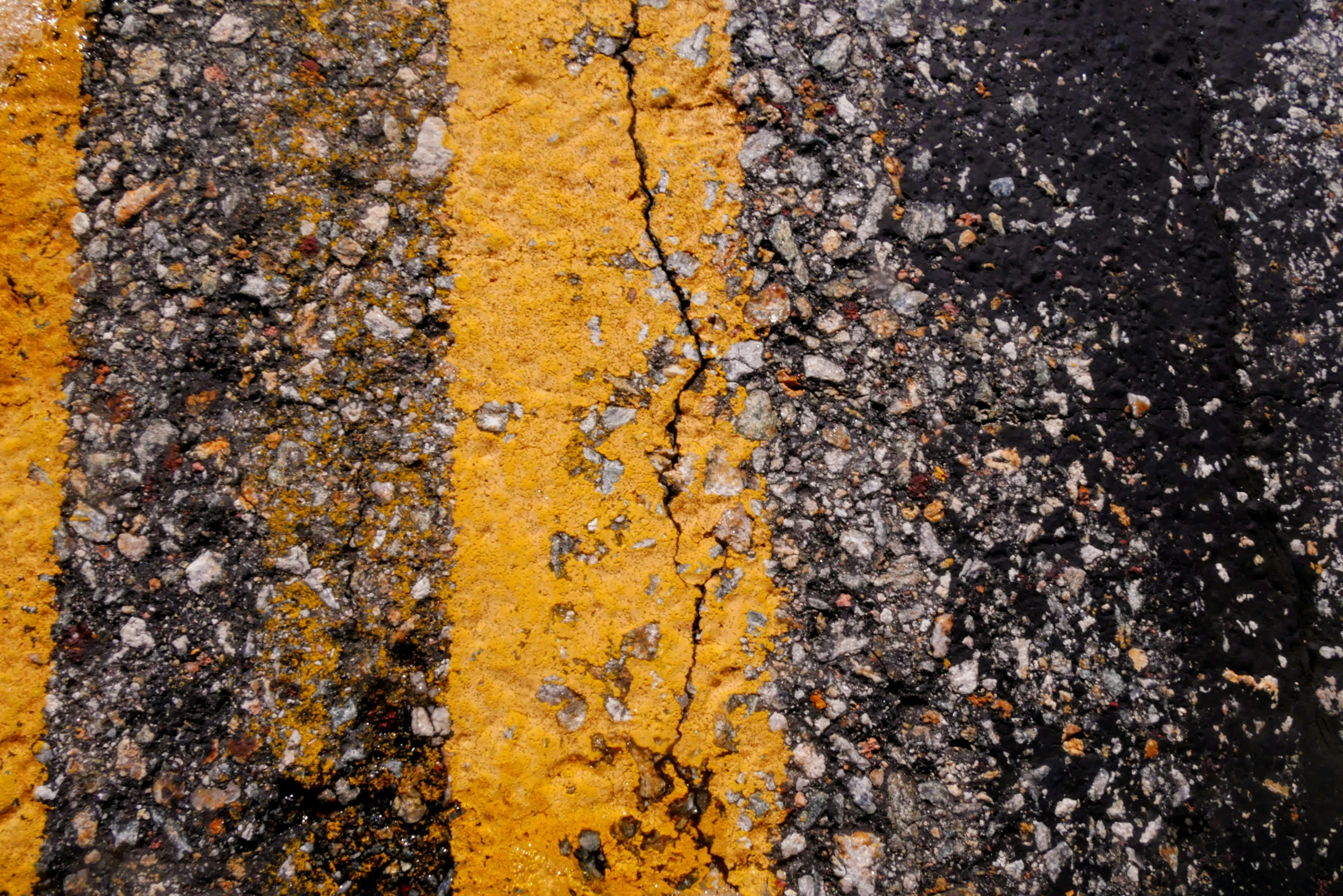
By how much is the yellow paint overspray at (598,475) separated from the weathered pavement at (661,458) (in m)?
0.01

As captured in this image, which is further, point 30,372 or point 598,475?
point 598,475

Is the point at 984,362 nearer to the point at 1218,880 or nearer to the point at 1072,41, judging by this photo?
the point at 1072,41

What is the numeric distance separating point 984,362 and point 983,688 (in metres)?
0.87

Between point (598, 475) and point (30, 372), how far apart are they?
1420 mm

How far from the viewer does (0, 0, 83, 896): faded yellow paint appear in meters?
1.71

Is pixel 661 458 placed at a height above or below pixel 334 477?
above

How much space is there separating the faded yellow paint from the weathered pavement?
11mm

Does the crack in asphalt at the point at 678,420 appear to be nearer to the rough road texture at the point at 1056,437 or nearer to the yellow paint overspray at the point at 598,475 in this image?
the yellow paint overspray at the point at 598,475

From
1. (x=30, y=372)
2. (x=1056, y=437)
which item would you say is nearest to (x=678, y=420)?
(x=1056, y=437)

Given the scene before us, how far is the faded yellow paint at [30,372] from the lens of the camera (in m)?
1.71

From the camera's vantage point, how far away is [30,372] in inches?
71.7

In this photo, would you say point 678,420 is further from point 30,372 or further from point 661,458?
point 30,372

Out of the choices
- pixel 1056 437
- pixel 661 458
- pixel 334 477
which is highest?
pixel 1056 437

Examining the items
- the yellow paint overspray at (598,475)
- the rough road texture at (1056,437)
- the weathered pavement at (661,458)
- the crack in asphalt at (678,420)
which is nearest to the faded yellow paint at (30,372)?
the weathered pavement at (661,458)
